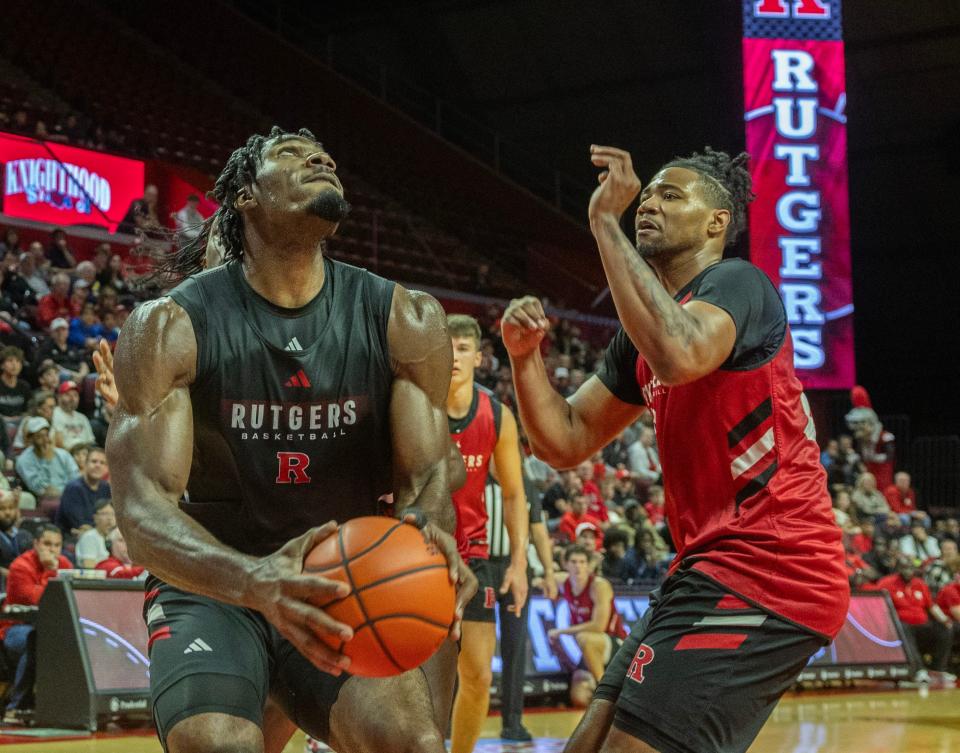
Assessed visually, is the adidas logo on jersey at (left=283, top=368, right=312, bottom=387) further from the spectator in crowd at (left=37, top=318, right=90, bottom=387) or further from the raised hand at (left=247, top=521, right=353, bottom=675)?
the spectator in crowd at (left=37, top=318, right=90, bottom=387)

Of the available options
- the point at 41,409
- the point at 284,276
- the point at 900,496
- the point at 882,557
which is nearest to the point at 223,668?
the point at 284,276

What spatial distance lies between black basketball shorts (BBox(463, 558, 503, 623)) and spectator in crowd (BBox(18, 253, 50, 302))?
9123mm

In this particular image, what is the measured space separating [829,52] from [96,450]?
1475 cm

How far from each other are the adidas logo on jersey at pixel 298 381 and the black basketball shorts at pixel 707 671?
3.80 feet

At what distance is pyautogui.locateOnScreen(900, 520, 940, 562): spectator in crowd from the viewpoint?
54.6 feet

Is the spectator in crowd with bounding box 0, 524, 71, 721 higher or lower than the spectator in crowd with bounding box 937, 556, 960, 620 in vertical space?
higher

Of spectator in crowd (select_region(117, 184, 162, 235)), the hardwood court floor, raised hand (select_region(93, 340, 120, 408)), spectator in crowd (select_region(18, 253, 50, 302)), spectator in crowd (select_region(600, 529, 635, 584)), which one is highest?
spectator in crowd (select_region(117, 184, 162, 235))

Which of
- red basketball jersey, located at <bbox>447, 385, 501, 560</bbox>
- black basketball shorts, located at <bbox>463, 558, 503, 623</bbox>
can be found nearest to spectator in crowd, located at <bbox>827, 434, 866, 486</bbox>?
black basketball shorts, located at <bbox>463, 558, 503, 623</bbox>

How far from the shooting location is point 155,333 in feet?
11.1

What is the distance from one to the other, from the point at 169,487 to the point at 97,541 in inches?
285

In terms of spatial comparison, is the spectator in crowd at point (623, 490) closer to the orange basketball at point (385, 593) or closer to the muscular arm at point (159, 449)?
the muscular arm at point (159, 449)

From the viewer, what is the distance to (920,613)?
14.6 metres

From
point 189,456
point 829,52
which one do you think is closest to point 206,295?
point 189,456

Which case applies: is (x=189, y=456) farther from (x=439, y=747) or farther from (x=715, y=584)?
(x=715, y=584)
